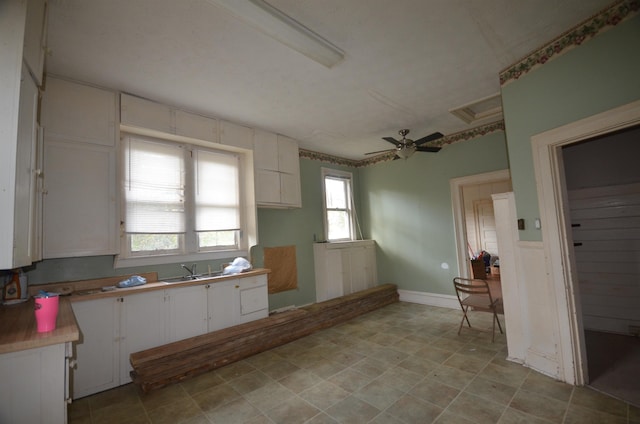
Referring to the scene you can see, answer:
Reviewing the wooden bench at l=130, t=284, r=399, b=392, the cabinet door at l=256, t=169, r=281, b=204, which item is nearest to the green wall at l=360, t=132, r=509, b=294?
the wooden bench at l=130, t=284, r=399, b=392

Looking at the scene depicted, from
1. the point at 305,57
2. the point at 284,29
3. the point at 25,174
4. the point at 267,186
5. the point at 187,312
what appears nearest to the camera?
the point at 25,174

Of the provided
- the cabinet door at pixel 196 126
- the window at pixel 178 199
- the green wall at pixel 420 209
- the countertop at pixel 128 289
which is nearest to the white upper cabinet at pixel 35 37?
the window at pixel 178 199

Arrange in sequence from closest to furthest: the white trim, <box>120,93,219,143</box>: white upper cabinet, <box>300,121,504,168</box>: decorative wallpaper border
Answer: the white trim → <box>120,93,219,143</box>: white upper cabinet → <box>300,121,504,168</box>: decorative wallpaper border

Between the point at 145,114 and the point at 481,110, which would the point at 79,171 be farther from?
the point at 481,110

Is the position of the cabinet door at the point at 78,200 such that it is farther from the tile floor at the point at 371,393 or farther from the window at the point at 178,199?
the tile floor at the point at 371,393

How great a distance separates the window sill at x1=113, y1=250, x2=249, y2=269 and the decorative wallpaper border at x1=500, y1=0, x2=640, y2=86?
4078 millimetres

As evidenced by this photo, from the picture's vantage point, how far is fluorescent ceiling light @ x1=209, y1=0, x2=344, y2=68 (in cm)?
197

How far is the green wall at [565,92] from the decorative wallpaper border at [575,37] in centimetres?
5

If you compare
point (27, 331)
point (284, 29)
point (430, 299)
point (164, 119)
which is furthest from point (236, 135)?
point (430, 299)

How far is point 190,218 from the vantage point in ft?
12.1

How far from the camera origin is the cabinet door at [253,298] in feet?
12.1

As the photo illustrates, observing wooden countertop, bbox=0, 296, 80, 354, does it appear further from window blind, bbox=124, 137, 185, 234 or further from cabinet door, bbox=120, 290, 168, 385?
window blind, bbox=124, 137, 185, 234

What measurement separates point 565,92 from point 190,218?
14.2 feet

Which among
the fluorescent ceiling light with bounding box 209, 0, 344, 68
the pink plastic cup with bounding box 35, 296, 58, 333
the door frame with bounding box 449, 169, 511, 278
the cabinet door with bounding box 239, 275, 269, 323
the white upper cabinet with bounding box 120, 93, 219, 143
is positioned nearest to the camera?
the pink plastic cup with bounding box 35, 296, 58, 333
